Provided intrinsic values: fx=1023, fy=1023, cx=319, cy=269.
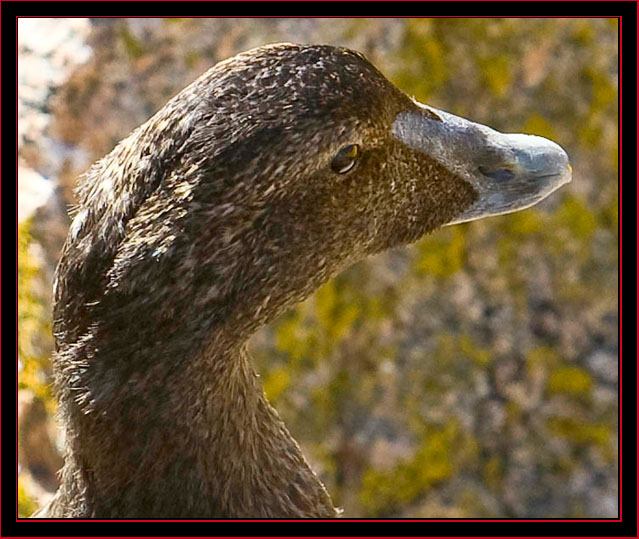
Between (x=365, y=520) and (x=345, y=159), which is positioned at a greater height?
(x=345, y=159)

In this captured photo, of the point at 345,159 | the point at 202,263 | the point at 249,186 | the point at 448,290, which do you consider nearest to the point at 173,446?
the point at 202,263

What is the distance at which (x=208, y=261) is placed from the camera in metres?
2.16

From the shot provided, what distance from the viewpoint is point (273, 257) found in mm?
2285

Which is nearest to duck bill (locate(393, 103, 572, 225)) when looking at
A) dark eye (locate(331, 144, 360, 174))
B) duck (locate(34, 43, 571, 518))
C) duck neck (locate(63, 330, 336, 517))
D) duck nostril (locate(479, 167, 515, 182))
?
duck nostril (locate(479, 167, 515, 182))

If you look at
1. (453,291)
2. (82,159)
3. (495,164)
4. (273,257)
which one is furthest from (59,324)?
(453,291)

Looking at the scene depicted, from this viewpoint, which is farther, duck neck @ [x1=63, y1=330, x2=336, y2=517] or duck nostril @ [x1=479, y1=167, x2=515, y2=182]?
duck nostril @ [x1=479, y1=167, x2=515, y2=182]

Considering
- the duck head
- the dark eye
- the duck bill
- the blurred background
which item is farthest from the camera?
the blurred background

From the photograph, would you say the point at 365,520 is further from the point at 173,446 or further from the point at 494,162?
the point at 494,162

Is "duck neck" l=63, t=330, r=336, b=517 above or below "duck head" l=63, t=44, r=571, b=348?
below

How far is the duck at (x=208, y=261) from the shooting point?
2.14 metres

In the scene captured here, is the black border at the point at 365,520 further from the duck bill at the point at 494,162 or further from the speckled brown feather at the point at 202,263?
the duck bill at the point at 494,162

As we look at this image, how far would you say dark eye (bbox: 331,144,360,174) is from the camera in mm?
2326

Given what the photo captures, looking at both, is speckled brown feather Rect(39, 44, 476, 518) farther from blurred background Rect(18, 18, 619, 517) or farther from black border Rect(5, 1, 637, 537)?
blurred background Rect(18, 18, 619, 517)

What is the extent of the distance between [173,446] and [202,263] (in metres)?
0.44
